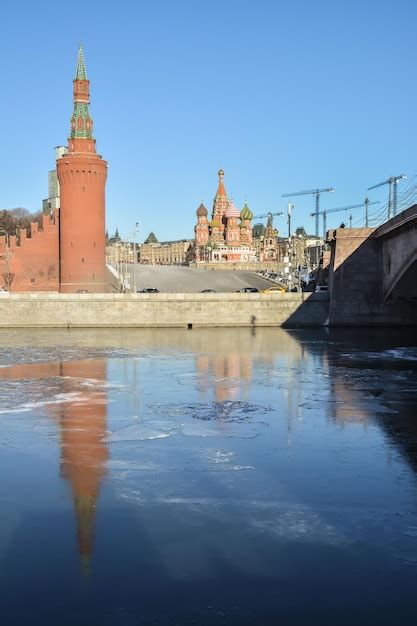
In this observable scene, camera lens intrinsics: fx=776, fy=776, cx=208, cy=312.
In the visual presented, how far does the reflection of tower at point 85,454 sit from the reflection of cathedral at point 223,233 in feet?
366

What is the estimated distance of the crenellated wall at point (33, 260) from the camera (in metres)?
59.4

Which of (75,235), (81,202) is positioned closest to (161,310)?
(75,235)

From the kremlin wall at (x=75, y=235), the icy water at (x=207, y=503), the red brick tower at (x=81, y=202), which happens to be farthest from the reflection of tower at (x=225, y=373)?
the kremlin wall at (x=75, y=235)

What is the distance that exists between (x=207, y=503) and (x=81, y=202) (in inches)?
1963

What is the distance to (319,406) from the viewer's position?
19719 mm

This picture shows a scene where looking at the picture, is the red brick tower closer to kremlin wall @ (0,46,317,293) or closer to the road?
kremlin wall @ (0,46,317,293)

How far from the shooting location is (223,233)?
466ft

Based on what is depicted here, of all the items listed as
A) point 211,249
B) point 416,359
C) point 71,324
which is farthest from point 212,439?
point 211,249

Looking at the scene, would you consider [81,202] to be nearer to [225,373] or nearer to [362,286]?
[362,286]

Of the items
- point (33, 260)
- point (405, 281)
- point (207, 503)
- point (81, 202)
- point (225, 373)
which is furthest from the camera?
point (33, 260)

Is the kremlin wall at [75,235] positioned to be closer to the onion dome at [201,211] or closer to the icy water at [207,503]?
the icy water at [207,503]

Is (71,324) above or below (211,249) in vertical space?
below

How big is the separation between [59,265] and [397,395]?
142 ft

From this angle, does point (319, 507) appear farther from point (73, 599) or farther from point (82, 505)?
point (73, 599)
